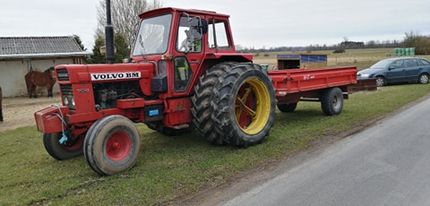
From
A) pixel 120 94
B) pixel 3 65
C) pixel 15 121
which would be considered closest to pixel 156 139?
pixel 120 94

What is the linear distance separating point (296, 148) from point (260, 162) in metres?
1.13

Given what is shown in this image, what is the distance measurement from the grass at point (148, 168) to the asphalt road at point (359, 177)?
663 mm

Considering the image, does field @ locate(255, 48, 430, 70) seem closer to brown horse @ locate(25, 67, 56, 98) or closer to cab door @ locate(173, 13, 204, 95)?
brown horse @ locate(25, 67, 56, 98)

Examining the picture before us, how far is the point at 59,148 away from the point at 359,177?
15.4 feet

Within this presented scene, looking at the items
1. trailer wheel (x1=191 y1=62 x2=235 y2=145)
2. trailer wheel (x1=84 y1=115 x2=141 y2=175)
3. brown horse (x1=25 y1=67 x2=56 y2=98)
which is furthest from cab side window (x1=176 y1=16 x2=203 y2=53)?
brown horse (x1=25 y1=67 x2=56 y2=98)

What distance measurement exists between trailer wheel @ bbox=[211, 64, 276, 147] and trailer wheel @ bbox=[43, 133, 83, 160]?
2398 millimetres

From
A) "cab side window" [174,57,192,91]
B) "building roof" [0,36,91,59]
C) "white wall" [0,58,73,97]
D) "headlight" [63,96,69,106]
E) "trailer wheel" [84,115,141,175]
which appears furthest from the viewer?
"building roof" [0,36,91,59]

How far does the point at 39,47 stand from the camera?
76.8 ft

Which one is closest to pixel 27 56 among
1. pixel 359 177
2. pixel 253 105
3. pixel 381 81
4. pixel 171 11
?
pixel 171 11

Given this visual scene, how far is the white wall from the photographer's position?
858 inches

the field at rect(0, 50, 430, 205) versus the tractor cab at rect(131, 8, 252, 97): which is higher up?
the tractor cab at rect(131, 8, 252, 97)

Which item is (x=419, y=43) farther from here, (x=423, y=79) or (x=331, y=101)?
(x=331, y=101)

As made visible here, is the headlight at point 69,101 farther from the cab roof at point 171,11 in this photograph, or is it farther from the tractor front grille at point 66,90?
the cab roof at point 171,11

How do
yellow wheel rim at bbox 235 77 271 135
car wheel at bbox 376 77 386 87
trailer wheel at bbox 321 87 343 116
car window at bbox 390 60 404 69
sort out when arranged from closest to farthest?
yellow wheel rim at bbox 235 77 271 135, trailer wheel at bbox 321 87 343 116, car wheel at bbox 376 77 386 87, car window at bbox 390 60 404 69
